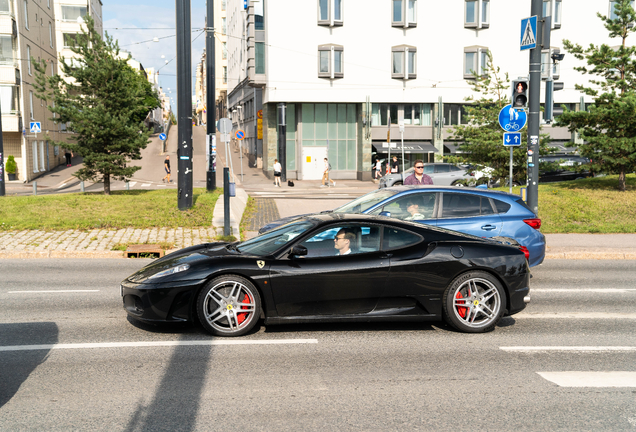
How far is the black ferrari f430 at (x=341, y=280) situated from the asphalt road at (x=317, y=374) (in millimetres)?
270

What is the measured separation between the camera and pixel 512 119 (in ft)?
46.7

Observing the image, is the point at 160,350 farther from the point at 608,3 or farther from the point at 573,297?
the point at 608,3

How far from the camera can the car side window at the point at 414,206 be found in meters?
9.84

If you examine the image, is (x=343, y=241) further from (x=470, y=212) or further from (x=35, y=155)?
(x=35, y=155)

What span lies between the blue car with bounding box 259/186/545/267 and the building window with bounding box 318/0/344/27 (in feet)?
112

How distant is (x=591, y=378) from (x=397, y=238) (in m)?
2.45

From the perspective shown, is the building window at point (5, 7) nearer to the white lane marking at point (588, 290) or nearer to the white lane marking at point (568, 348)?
the white lane marking at point (588, 290)

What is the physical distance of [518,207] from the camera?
992 cm

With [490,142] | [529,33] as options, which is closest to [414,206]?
[529,33]

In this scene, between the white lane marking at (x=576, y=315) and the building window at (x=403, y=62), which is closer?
the white lane marking at (x=576, y=315)

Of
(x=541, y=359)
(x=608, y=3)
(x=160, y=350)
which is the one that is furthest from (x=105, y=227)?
(x=608, y=3)

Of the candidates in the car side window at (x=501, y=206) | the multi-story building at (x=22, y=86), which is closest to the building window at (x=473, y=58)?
the multi-story building at (x=22, y=86)

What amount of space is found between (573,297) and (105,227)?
438 inches

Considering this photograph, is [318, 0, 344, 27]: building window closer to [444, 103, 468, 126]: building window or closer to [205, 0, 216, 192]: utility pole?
[444, 103, 468, 126]: building window
